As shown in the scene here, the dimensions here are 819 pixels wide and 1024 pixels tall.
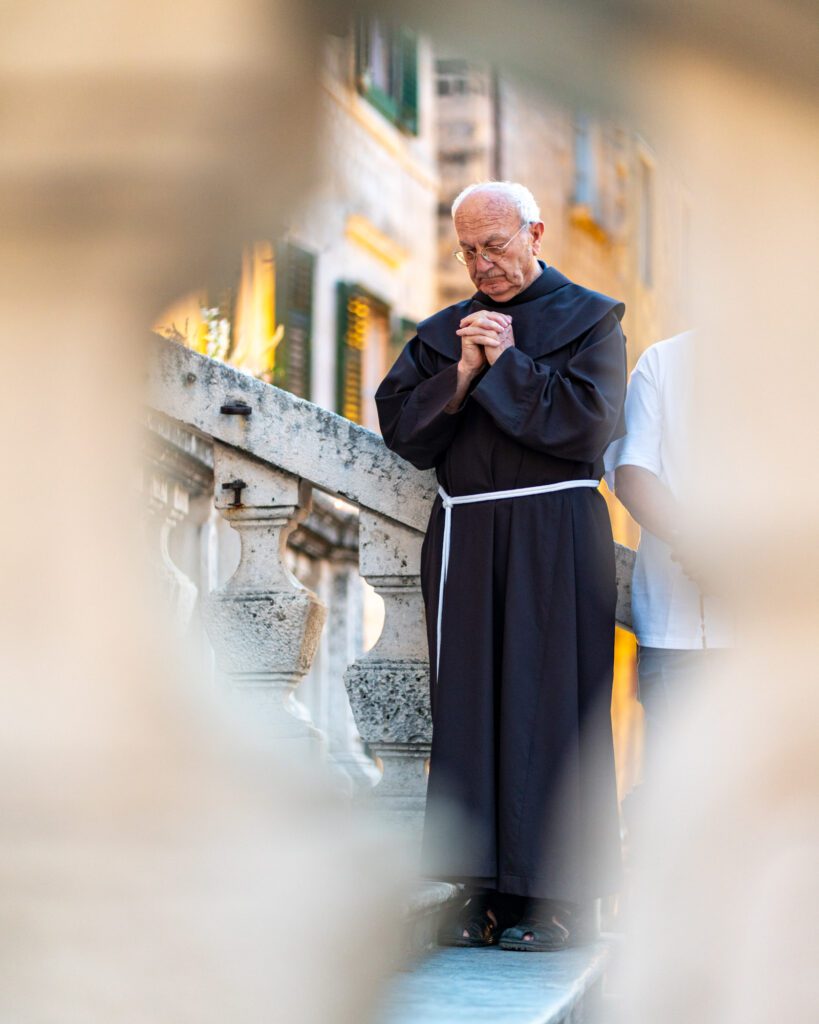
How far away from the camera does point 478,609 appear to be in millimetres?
3234

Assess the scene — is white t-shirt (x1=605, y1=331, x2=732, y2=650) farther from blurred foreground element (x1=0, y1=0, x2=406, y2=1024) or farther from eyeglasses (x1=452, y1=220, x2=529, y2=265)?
blurred foreground element (x1=0, y1=0, x2=406, y2=1024)

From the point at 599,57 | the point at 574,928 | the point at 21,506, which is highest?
the point at 599,57

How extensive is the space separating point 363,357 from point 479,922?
575 cm

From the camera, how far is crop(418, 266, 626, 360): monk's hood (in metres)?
3.27

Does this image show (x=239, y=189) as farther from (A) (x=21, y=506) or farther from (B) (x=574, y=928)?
(B) (x=574, y=928)

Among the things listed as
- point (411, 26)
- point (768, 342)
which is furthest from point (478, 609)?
point (411, 26)

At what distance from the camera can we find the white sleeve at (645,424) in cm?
320

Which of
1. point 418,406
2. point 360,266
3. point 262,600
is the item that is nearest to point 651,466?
point 418,406

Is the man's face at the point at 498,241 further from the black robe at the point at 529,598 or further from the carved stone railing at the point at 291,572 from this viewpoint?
A: the carved stone railing at the point at 291,572

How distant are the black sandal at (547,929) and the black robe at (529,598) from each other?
0.22 ft

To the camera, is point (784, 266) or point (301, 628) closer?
point (784, 266)

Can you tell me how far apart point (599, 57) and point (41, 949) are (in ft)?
1.70

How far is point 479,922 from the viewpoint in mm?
3205

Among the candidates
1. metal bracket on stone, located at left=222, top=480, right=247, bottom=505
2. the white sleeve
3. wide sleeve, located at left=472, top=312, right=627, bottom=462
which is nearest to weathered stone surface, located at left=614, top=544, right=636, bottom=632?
the white sleeve
